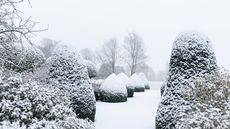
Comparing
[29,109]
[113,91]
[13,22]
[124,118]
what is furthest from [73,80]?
[113,91]

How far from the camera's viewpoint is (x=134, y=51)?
4469 cm

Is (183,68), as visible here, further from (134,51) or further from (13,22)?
(134,51)

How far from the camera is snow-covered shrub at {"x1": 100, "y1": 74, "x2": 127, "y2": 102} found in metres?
15.8

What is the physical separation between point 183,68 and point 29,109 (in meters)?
4.13

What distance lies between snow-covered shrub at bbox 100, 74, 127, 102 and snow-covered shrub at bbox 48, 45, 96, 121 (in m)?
6.21

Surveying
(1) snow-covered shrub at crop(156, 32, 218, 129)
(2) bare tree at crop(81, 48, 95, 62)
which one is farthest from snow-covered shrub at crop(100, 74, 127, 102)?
(2) bare tree at crop(81, 48, 95, 62)

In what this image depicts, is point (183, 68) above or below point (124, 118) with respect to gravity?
above

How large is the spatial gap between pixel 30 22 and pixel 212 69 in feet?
16.1

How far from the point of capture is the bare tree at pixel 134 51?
4456cm

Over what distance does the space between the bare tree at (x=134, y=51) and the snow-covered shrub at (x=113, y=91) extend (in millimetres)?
27990

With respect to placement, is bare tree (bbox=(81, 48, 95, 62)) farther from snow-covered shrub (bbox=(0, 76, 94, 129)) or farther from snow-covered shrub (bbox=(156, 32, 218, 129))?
snow-covered shrub (bbox=(0, 76, 94, 129))

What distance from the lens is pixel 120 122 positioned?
10.2 metres

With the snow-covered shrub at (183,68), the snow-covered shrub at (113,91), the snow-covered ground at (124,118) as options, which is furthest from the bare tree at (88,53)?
the snow-covered shrub at (183,68)

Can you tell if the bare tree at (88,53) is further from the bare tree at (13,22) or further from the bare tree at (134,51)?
the bare tree at (13,22)
